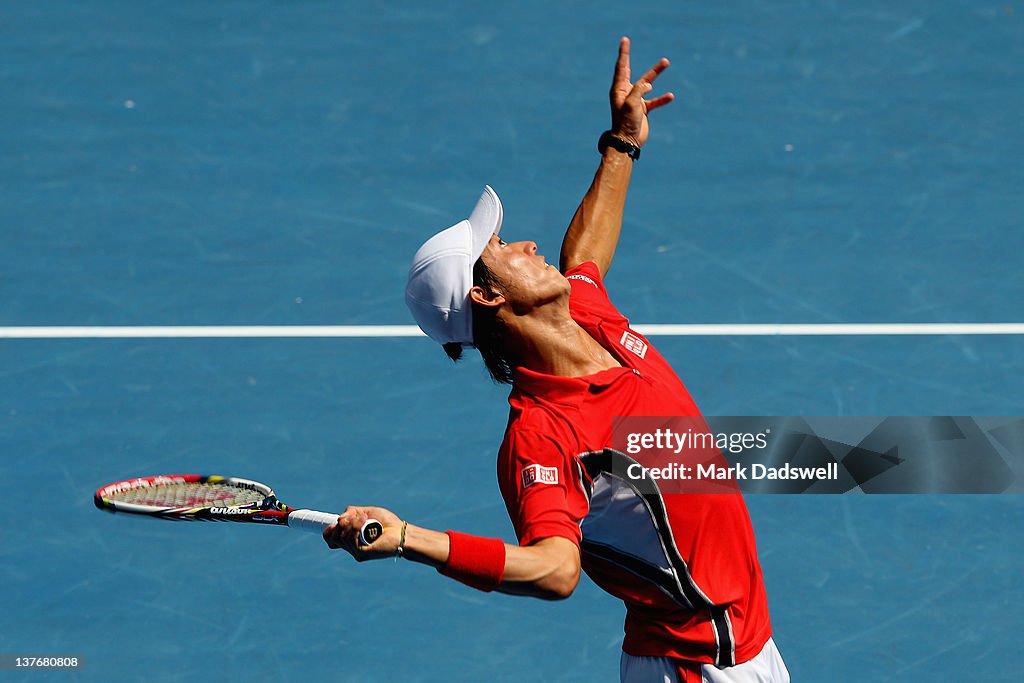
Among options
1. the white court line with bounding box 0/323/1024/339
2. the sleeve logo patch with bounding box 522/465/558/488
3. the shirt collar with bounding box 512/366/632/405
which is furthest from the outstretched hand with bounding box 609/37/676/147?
the white court line with bounding box 0/323/1024/339

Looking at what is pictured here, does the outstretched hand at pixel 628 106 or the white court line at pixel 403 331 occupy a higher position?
the white court line at pixel 403 331

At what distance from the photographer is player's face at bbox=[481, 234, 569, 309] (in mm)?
4883

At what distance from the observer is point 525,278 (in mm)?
4906

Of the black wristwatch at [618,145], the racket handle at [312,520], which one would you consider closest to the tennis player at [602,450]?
the racket handle at [312,520]

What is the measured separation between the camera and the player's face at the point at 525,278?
4.88m

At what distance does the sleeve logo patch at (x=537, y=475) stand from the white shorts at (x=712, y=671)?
3.05ft

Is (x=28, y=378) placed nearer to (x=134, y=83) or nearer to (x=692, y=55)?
(x=134, y=83)

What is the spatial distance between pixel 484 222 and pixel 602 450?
3.15ft

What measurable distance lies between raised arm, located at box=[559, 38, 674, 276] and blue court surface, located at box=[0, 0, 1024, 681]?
6.23ft

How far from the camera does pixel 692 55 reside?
32.8 feet

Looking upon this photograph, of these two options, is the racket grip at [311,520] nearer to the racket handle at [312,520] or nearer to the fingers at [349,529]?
the racket handle at [312,520]

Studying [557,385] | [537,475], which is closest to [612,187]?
[557,385]

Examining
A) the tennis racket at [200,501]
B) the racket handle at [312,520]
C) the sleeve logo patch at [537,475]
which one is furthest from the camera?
the tennis racket at [200,501]

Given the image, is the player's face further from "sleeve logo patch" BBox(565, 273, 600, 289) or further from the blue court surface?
the blue court surface
